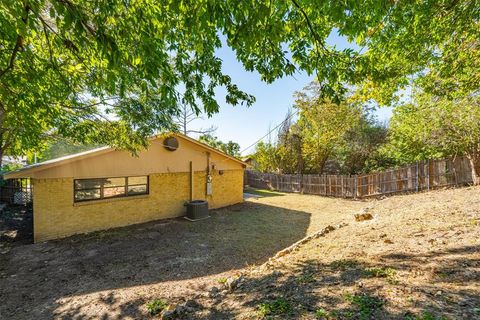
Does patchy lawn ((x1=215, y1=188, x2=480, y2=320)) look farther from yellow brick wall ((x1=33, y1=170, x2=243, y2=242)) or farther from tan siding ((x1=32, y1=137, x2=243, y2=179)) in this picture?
tan siding ((x1=32, y1=137, x2=243, y2=179))

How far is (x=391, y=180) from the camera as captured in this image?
48.0 feet

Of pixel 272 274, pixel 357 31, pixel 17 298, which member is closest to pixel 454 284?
pixel 272 274

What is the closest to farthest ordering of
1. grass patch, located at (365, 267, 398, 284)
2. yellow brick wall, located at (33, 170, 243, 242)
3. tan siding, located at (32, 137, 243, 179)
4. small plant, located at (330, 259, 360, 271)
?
grass patch, located at (365, 267, 398, 284) < small plant, located at (330, 259, 360, 271) < yellow brick wall, located at (33, 170, 243, 242) < tan siding, located at (32, 137, 243, 179)

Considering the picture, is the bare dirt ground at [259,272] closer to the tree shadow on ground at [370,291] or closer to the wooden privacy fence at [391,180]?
the tree shadow on ground at [370,291]

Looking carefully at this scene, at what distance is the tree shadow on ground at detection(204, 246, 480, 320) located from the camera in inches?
98.2

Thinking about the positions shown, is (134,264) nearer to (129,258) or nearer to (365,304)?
(129,258)

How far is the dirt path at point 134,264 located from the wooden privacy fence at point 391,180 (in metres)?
5.62

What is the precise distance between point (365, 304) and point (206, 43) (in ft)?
13.5

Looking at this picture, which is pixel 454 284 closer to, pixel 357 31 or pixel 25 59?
pixel 357 31

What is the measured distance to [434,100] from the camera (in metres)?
12.5

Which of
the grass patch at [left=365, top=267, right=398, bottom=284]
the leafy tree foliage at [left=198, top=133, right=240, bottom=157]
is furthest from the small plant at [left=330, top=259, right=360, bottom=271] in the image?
the leafy tree foliage at [left=198, top=133, right=240, bottom=157]

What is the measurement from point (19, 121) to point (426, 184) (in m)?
17.6

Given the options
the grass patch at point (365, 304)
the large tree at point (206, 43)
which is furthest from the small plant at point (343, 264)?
the large tree at point (206, 43)

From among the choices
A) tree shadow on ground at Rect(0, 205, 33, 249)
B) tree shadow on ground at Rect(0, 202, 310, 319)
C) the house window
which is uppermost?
the house window
